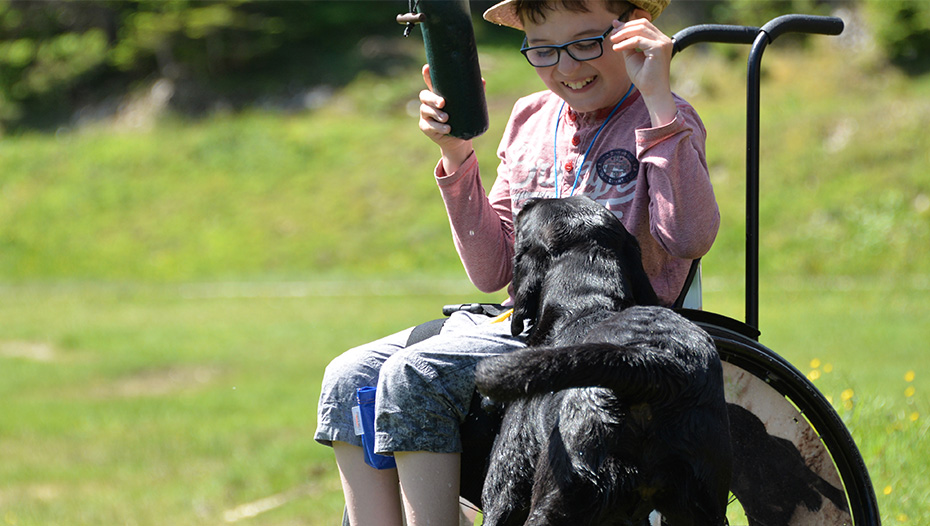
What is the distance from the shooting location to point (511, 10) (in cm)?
303

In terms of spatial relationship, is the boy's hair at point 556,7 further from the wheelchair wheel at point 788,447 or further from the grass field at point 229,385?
the grass field at point 229,385

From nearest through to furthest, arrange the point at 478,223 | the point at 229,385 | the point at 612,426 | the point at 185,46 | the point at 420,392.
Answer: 1. the point at 612,426
2. the point at 420,392
3. the point at 478,223
4. the point at 229,385
5. the point at 185,46

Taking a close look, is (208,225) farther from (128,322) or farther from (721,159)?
(721,159)

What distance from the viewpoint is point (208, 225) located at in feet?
63.1

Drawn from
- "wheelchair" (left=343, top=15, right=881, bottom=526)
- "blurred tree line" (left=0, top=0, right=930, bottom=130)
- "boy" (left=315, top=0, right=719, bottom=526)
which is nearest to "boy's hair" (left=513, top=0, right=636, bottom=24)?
"boy" (left=315, top=0, right=719, bottom=526)

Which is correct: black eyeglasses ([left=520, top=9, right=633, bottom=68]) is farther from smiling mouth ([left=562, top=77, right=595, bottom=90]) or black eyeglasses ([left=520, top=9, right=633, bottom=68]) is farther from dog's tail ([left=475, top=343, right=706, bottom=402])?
dog's tail ([left=475, top=343, right=706, bottom=402])

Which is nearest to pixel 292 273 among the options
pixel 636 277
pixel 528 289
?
pixel 528 289

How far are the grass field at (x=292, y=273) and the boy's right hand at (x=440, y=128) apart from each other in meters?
2.13

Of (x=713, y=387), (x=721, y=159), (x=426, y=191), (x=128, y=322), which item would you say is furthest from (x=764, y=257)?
(x=713, y=387)

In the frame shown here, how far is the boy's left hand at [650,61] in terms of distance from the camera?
255 centimetres

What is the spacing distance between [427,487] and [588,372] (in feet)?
2.42

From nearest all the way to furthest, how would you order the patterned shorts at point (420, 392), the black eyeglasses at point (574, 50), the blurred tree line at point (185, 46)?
the patterned shorts at point (420, 392) < the black eyeglasses at point (574, 50) < the blurred tree line at point (185, 46)

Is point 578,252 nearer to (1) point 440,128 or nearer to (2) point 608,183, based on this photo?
(2) point 608,183

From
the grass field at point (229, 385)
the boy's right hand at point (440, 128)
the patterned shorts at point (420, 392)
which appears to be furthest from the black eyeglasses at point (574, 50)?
the grass field at point (229, 385)
